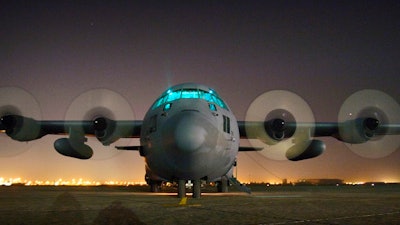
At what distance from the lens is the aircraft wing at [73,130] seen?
20984mm

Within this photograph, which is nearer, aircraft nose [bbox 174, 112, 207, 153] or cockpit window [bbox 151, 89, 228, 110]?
aircraft nose [bbox 174, 112, 207, 153]

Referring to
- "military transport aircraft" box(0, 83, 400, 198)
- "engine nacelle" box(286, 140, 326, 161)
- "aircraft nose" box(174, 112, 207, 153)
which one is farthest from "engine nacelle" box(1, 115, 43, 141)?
"engine nacelle" box(286, 140, 326, 161)

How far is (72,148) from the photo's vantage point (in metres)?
21.0

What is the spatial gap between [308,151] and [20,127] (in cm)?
1509

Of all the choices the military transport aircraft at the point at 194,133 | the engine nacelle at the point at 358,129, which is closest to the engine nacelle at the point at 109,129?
the military transport aircraft at the point at 194,133

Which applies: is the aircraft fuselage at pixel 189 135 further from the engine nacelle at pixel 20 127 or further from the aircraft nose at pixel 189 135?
the engine nacelle at pixel 20 127

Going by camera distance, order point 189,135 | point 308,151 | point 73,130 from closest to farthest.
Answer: point 189,135, point 308,151, point 73,130

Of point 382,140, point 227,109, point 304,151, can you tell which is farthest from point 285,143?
point 227,109

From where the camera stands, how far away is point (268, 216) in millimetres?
7309

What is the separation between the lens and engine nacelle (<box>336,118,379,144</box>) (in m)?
21.8

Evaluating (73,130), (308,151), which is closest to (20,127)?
(73,130)

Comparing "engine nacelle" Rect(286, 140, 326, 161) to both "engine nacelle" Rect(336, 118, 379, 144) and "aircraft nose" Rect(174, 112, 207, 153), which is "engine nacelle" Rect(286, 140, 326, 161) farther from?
"aircraft nose" Rect(174, 112, 207, 153)

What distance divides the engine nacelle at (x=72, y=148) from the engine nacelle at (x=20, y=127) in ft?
7.89

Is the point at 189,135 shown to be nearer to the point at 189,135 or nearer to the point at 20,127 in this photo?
the point at 189,135
